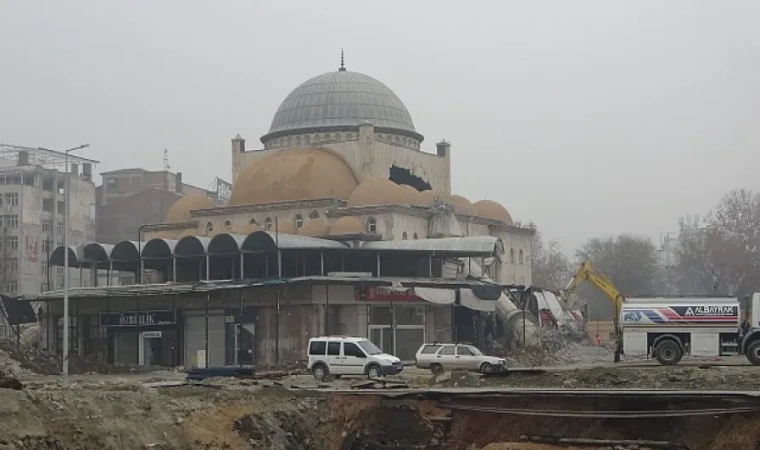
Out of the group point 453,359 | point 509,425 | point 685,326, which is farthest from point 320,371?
point 509,425

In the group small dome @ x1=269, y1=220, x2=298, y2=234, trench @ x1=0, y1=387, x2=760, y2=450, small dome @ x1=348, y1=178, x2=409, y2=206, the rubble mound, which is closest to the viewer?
trench @ x1=0, y1=387, x2=760, y2=450

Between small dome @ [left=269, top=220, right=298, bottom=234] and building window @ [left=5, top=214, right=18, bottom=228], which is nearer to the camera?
small dome @ [left=269, top=220, right=298, bottom=234]

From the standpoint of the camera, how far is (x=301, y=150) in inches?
2830

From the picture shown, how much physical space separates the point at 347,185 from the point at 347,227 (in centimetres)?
738

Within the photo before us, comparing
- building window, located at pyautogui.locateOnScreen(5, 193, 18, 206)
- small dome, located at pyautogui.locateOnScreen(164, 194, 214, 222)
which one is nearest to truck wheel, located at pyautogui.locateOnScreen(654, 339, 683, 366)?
small dome, located at pyautogui.locateOnScreen(164, 194, 214, 222)

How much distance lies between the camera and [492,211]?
76.0m

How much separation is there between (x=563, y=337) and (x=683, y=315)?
27930 mm

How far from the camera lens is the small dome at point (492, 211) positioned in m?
75.5

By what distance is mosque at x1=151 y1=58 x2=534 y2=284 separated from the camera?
65375mm

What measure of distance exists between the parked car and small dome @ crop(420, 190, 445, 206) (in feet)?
86.4

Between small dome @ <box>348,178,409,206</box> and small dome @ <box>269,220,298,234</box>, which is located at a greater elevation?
small dome @ <box>348,178,409,206</box>

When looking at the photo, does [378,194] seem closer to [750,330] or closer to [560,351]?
[560,351]

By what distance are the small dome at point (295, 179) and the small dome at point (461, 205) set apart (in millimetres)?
6728

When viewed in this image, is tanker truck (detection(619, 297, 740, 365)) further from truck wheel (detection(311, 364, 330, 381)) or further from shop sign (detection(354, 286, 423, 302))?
shop sign (detection(354, 286, 423, 302))
